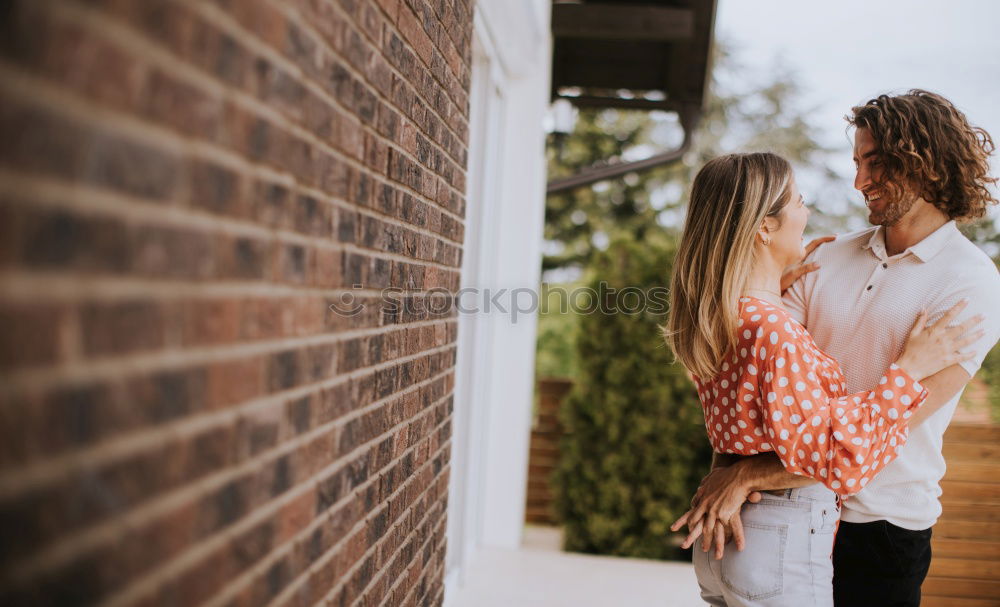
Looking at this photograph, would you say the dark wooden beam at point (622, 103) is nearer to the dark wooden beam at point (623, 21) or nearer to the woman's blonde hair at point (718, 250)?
the dark wooden beam at point (623, 21)

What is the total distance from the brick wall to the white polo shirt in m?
1.31

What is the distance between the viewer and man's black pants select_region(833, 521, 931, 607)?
195cm

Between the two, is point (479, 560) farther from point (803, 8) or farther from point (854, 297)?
point (803, 8)

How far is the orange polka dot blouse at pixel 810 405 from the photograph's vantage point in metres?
1.64

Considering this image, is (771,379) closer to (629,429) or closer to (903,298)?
(903,298)

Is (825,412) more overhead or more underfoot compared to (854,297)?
more underfoot

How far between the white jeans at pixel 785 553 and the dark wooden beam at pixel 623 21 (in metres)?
3.53

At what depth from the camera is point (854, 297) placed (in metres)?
2.04

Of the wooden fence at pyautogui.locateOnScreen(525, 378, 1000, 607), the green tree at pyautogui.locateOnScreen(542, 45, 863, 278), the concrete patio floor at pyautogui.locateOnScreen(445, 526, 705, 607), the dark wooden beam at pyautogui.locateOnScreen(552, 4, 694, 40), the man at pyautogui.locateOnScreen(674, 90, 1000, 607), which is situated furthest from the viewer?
the green tree at pyautogui.locateOnScreen(542, 45, 863, 278)

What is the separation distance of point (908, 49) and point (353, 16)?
51.2 feet

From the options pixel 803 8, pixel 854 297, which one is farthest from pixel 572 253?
pixel 854 297

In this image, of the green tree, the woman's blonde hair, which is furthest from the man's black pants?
the green tree

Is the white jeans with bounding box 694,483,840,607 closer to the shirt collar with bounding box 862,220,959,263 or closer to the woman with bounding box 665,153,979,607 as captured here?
the woman with bounding box 665,153,979,607

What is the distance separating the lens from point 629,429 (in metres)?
5.16
